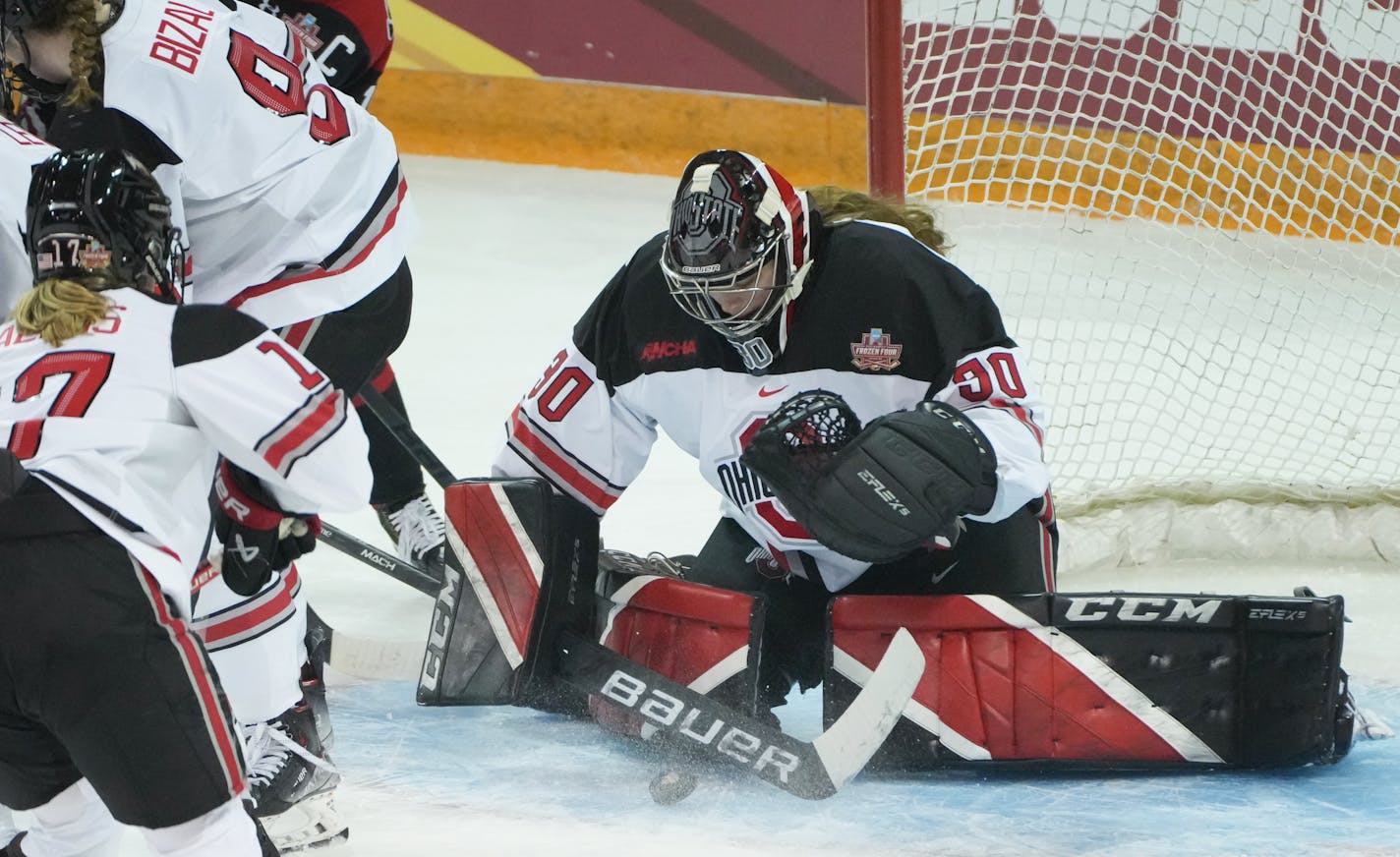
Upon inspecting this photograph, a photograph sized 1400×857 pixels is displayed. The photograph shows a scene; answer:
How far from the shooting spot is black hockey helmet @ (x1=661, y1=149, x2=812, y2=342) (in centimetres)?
212

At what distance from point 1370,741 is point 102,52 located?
180cm

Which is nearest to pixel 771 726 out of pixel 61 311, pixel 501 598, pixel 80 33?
pixel 501 598

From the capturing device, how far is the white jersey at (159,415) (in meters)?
1.60

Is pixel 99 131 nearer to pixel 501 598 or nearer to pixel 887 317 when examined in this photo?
pixel 501 598

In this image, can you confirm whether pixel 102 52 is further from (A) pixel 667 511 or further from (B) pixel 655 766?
(A) pixel 667 511

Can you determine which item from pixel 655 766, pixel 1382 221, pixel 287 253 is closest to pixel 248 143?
pixel 287 253

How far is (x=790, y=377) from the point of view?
2.31m

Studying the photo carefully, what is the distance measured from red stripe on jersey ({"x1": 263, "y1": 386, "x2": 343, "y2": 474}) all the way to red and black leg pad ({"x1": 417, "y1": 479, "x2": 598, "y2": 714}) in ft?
2.15

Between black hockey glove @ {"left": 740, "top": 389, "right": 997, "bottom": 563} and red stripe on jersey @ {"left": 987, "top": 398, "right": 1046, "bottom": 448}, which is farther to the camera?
red stripe on jersey @ {"left": 987, "top": 398, "right": 1046, "bottom": 448}

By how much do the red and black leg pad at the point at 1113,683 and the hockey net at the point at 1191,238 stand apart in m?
0.99

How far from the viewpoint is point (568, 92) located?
5836 mm

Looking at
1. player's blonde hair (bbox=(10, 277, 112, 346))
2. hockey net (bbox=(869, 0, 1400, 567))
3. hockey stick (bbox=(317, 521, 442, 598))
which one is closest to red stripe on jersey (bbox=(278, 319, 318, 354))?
player's blonde hair (bbox=(10, 277, 112, 346))

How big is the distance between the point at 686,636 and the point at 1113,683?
55 cm

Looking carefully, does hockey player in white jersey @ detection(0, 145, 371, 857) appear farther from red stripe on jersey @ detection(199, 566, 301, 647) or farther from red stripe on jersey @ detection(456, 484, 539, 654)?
red stripe on jersey @ detection(456, 484, 539, 654)
